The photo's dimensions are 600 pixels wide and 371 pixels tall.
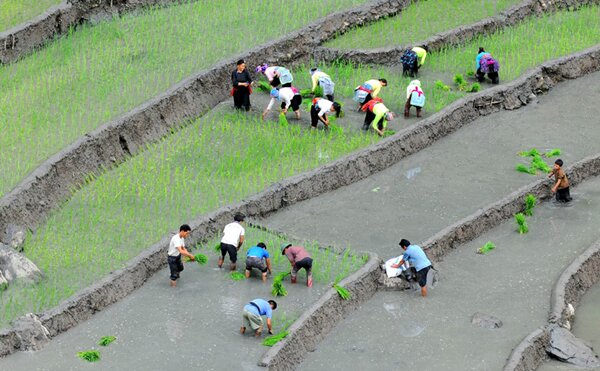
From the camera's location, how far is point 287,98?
1270 inches

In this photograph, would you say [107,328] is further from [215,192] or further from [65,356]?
[215,192]

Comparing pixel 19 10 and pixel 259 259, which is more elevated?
pixel 19 10

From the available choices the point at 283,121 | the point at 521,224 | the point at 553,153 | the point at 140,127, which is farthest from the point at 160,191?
the point at 553,153

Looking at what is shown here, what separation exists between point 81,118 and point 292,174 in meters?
4.86

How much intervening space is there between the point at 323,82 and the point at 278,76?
1.04 meters

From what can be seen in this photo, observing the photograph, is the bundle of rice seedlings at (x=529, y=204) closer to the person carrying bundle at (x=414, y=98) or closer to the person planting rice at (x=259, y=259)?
the person carrying bundle at (x=414, y=98)

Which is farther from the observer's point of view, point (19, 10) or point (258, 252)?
point (19, 10)

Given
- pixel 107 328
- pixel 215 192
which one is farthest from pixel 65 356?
pixel 215 192

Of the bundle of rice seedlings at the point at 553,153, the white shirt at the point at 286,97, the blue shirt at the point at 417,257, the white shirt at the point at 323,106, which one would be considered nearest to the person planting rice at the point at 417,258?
the blue shirt at the point at 417,257

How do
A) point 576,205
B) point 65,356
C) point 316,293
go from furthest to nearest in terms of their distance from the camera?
point 576,205 → point 316,293 → point 65,356

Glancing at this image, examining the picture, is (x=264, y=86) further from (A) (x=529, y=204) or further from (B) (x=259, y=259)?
(B) (x=259, y=259)

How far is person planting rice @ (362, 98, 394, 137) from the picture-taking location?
31.7m

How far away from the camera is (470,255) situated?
2839 cm

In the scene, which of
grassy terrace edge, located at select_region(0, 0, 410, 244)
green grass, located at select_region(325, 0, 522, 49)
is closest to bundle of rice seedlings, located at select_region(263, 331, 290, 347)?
grassy terrace edge, located at select_region(0, 0, 410, 244)
